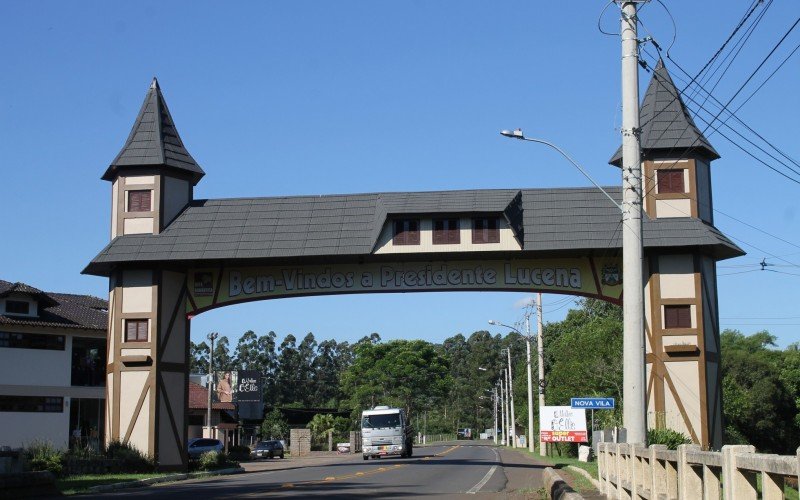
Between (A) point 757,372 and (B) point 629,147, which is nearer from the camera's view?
(B) point 629,147

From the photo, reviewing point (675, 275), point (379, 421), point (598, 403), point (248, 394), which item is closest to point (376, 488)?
point (598, 403)

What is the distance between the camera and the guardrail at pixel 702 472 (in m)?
6.15

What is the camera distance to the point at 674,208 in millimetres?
30953

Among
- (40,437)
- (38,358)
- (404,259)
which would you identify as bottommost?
(40,437)

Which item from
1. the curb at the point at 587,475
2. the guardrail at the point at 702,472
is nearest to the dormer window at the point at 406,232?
the curb at the point at 587,475

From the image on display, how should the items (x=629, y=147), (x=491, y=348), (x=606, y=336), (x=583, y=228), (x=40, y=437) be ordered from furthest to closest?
(x=491, y=348), (x=606, y=336), (x=40, y=437), (x=583, y=228), (x=629, y=147)

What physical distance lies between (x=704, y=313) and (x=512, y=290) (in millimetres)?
6387

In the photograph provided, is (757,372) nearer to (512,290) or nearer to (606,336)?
(606,336)

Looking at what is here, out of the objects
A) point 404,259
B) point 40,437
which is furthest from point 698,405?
point 40,437

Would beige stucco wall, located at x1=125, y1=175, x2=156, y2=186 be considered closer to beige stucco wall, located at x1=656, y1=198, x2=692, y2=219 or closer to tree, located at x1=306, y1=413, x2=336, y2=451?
beige stucco wall, located at x1=656, y1=198, x2=692, y2=219

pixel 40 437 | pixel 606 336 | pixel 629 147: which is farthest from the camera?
pixel 606 336

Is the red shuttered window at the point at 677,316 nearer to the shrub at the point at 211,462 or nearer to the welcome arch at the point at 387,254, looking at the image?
the welcome arch at the point at 387,254

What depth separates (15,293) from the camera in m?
45.0

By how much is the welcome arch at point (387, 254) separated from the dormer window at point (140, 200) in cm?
6
